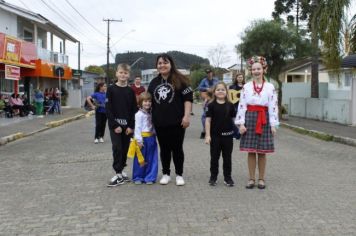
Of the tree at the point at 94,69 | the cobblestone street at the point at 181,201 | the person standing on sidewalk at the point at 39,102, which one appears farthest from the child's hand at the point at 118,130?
the tree at the point at 94,69

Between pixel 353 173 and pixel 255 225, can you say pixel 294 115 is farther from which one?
pixel 255 225

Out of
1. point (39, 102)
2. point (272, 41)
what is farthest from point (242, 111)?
point (39, 102)

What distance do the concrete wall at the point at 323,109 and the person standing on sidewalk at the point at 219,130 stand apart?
13.5 metres

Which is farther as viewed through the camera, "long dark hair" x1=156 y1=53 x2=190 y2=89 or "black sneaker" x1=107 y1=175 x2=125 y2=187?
"black sneaker" x1=107 y1=175 x2=125 y2=187

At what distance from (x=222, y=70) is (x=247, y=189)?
85831 millimetres

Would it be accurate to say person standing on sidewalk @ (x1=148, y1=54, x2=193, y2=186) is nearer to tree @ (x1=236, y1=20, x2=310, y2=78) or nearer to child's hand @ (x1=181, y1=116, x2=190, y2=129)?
child's hand @ (x1=181, y1=116, x2=190, y2=129)

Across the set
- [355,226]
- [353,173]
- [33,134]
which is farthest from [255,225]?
[33,134]

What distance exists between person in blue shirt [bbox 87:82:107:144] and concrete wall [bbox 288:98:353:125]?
424 inches

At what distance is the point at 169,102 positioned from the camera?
695cm

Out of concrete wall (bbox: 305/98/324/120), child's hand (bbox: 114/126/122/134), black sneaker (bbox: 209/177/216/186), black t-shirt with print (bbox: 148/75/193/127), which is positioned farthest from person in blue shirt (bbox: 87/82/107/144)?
concrete wall (bbox: 305/98/324/120)

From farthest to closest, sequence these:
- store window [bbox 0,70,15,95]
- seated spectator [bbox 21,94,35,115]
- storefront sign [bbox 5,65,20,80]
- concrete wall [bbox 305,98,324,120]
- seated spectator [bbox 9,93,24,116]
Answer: store window [bbox 0,70,15,95] < seated spectator [bbox 21,94,35,115] < seated spectator [bbox 9,93,24,116] < concrete wall [bbox 305,98,324,120] < storefront sign [bbox 5,65,20,80]

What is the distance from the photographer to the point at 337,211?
18.7 ft

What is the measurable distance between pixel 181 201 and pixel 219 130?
1.44m

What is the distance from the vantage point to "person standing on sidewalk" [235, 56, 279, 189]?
684cm
